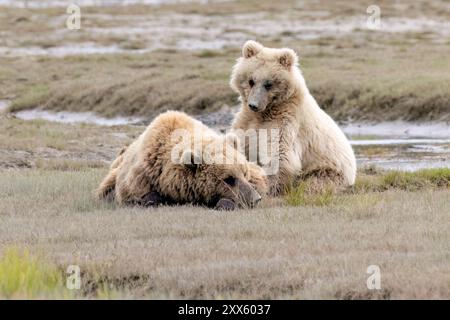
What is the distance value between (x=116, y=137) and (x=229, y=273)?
13.2m

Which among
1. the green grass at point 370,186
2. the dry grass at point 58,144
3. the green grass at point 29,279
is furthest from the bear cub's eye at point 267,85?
the dry grass at point 58,144

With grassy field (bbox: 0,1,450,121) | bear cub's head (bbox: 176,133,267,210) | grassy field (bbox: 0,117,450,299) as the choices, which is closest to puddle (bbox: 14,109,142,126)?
grassy field (bbox: 0,1,450,121)

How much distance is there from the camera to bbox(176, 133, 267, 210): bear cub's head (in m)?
10.8

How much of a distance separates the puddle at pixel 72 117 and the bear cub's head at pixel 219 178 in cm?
1556

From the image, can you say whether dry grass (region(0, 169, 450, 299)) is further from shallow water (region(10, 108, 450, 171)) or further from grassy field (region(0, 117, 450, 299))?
shallow water (region(10, 108, 450, 171))

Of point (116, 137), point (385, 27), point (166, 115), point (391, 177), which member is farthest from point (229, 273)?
point (385, 27)

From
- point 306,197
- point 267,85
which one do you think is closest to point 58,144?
point 267,85

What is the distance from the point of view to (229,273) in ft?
25.0

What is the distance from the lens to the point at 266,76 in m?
11.9

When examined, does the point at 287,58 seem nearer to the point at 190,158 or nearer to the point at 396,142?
the point at 190,158

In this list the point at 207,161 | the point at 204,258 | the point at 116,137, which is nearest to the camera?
the point at 204,258

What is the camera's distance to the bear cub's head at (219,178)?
10789 millimetres

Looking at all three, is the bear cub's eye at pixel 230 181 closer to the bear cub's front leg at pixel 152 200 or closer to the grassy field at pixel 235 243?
the grassy field at pixel 235 243

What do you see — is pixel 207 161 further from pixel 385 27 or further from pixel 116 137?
pixel 385 27
